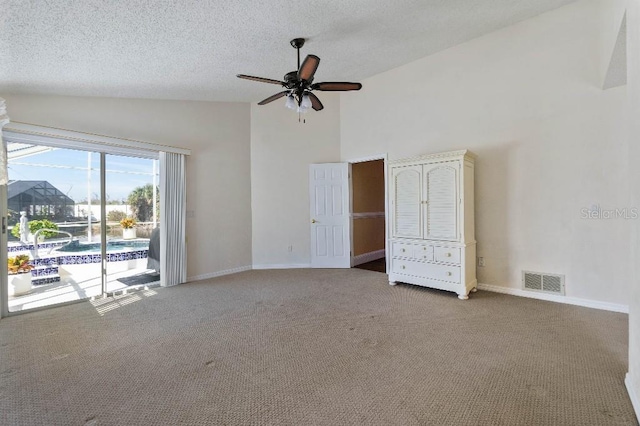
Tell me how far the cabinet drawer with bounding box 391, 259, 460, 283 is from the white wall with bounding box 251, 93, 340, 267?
6.57ft

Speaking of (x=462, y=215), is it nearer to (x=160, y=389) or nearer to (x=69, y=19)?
(x=160, y=389)

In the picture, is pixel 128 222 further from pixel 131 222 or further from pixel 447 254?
pixel 447 254

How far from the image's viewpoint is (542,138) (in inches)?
137

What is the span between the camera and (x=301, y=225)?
5.61m

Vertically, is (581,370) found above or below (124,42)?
below

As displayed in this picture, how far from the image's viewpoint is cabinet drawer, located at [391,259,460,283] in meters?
3.65

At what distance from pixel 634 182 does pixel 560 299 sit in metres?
2.33

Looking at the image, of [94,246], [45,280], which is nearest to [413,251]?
[94,246]

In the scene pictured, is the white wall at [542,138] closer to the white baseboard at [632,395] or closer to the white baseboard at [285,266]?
the white baseboard at [632,395]

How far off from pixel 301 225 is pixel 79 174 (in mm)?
3434

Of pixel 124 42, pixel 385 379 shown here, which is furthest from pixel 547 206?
pixel 124 42

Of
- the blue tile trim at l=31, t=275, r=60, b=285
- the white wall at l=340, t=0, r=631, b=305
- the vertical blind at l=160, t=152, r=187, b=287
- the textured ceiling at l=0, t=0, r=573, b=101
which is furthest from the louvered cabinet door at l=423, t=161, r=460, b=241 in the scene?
the blue tile trim at l=31, t=275, r=60, b=285

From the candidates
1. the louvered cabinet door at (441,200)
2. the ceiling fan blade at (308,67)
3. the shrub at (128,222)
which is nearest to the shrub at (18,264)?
the shrub at (128,222)

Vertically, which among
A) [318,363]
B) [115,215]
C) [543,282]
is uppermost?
[115,215]
